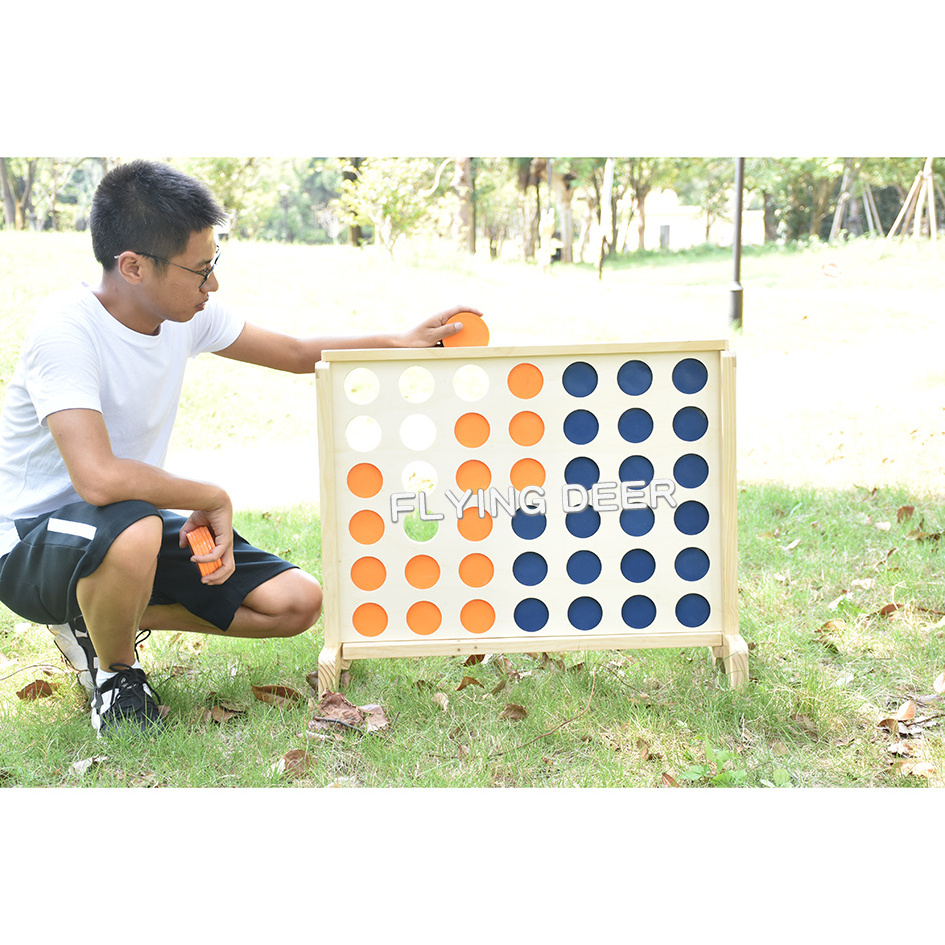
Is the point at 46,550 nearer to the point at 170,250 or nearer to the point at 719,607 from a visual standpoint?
the point at 170,250

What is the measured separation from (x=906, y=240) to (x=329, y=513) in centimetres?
1462

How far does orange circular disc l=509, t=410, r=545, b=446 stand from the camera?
8.38 feet

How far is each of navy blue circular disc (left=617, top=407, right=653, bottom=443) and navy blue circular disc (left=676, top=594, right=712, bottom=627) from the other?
0.47m

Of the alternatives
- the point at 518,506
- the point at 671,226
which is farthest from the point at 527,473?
the point at 671,226

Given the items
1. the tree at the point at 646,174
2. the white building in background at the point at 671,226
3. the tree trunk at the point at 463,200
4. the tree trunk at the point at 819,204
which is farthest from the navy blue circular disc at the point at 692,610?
the white building in background at the point at 671,226

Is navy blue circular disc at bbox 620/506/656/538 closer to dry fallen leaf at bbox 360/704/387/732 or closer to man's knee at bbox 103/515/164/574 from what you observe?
dry fallen leaf at bbox 360/704/387/732

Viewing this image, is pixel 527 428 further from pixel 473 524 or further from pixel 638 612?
pixel 638 612

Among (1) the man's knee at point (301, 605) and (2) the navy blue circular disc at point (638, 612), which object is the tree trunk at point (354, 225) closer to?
(1) the man's knee at point (301, 605)

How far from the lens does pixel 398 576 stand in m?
2.58

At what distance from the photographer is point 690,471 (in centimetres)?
260

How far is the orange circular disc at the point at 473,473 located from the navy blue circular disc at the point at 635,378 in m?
0.44

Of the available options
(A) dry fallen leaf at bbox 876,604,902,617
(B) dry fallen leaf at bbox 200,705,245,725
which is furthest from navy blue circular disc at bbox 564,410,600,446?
(A) dry fallen leaf at bbox 876,604,902,617

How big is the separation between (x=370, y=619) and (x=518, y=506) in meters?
0.52

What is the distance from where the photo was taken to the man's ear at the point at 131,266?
2.38 m
